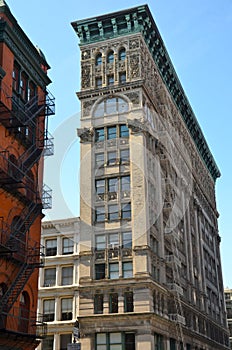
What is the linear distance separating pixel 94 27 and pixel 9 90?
38674 mm

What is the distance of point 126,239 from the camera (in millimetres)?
55875

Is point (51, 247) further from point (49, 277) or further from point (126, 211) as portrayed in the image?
point (126, 211)

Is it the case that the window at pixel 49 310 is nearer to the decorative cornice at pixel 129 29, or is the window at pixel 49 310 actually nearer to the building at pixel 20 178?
the building at pixel 20 178

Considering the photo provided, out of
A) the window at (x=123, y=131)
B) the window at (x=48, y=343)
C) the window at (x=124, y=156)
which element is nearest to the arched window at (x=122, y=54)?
the window at (x=123, y=131)

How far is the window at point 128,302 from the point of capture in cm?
5269

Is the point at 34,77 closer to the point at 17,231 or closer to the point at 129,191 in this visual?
the point at 17,231

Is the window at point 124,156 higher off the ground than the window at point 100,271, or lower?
higher

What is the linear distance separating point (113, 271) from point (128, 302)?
3841mm

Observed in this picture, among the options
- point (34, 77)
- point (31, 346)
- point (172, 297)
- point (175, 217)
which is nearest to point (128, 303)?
point (172, 297)

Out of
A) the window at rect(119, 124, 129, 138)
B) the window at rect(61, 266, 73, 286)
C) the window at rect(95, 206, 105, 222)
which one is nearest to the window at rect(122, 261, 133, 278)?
the window at rect(95, 206, 105, 222)

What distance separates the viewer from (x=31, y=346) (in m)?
29.6

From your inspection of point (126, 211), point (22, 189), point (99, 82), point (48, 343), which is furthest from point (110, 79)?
point (22, 189)

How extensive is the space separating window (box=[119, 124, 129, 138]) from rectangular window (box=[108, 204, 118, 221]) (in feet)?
28.8

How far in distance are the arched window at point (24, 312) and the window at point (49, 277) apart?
27.8 metres
